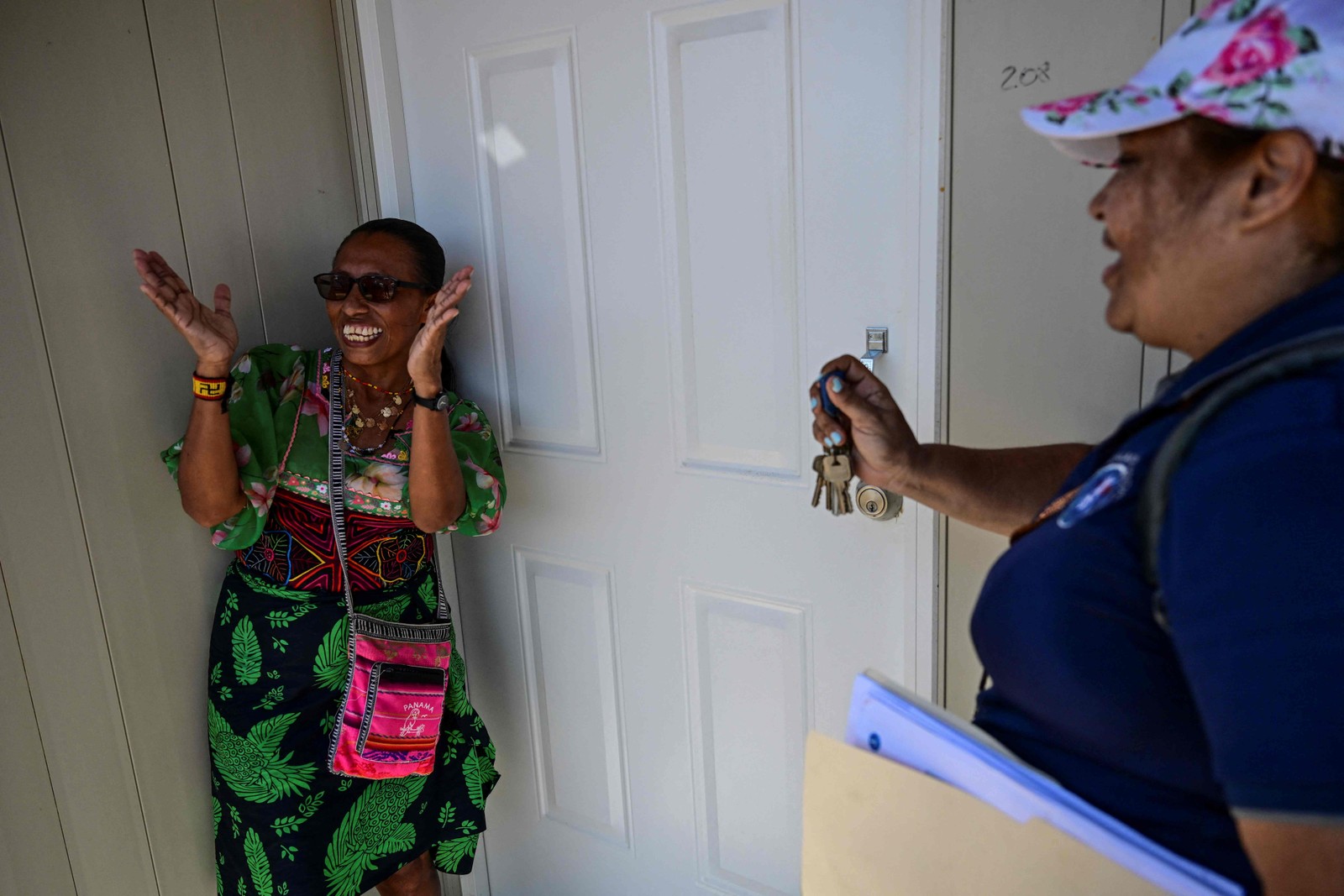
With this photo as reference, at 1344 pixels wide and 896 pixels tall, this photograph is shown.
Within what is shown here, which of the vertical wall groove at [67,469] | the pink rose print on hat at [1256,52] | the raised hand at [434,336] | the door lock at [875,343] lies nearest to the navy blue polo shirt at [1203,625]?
the pink rose print on hat at [1256,52]

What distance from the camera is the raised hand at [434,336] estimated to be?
127 cm

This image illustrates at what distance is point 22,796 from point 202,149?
1.01 meters

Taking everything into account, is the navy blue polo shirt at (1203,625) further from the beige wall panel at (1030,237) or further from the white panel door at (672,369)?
the white panel door at (672,369)

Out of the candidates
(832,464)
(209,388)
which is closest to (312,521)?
(209,388)

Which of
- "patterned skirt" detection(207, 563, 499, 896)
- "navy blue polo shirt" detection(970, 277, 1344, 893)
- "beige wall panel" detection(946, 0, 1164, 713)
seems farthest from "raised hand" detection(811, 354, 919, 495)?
"patterned skirt" detection(207, 563, 499, 896)

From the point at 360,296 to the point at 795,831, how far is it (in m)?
1.14

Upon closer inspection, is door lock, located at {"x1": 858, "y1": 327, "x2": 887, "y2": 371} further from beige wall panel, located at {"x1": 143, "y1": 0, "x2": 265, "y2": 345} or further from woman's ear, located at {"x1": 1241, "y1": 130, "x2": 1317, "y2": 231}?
beige wall panel, located at {"x1": 143, "y1": 0, "x2": 265, "y2": 345}

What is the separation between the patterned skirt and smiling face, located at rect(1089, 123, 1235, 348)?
4.05 ft

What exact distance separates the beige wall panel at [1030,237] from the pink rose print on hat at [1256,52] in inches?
20.3

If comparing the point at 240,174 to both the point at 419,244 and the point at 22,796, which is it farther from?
the point at 22,796

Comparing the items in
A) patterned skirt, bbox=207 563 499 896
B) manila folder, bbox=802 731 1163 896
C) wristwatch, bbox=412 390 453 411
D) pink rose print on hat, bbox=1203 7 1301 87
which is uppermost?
pink rose print on hat, bbox=1203 7 1301 87

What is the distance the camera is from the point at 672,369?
1503 millimetres

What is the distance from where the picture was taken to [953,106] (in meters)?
1.15

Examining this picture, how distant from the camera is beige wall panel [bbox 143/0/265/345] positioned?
146cm
